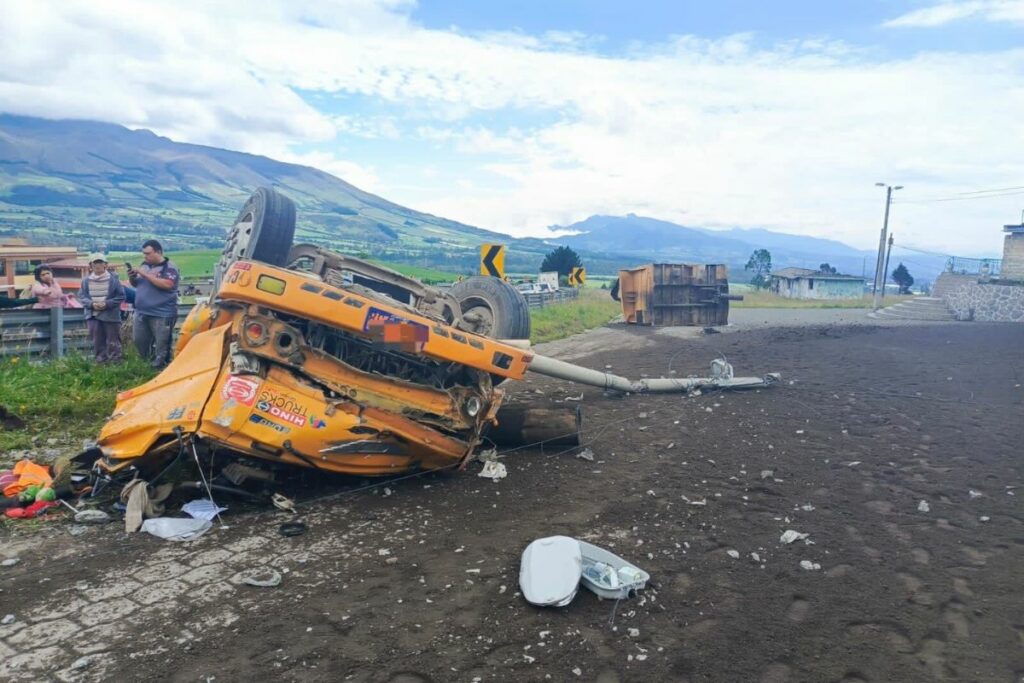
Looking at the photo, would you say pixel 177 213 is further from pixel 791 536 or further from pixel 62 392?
pixel 791 536

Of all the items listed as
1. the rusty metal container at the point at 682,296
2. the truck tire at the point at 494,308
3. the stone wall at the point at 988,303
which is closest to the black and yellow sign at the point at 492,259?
the truck tire at the point at 494,308

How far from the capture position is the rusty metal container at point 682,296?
19.7m

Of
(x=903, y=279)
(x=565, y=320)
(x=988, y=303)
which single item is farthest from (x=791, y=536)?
(x=903, y=279)

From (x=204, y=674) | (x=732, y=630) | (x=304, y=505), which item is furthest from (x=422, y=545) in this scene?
(x=732, y=630)

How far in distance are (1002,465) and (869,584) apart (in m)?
3.03

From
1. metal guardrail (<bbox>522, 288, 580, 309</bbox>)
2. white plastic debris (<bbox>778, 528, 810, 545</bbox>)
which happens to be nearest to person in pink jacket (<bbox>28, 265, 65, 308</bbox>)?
white plastic debris (<bbox>778, 528, 810, 545</bbox>)

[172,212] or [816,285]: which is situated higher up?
[172,212]

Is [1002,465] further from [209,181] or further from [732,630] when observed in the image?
[209,181]

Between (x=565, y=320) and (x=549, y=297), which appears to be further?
(x=549, y=297)

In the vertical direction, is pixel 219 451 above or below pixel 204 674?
above

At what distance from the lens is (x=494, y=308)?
6941 millimetres

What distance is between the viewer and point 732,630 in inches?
121

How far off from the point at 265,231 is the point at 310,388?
1.83m

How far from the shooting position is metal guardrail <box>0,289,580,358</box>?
301 inches
